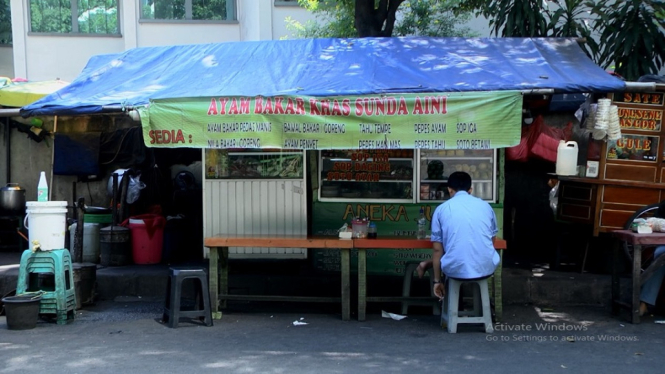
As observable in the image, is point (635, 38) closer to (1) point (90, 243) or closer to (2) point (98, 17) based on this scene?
(1) point (90, 243)

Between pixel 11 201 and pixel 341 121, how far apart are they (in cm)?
616

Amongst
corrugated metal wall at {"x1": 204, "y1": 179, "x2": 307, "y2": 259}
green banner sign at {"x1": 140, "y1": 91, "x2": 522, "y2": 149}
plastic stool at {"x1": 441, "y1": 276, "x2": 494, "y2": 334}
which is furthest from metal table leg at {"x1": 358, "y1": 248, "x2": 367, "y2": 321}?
corrugated metal wall at {"x1": 204, "y1": 179, "x2": 307, "y2": 259}

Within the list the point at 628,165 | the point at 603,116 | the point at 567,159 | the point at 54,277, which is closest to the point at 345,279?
the point at 567,159

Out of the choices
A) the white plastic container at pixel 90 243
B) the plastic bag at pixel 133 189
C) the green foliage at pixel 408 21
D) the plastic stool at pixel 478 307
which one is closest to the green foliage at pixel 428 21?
the green foliage at pixel 408 21

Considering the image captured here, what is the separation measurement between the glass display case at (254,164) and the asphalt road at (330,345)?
6.56ft

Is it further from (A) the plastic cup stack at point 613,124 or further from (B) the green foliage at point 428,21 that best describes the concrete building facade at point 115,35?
(A) the plastic cup stack at point 613,124

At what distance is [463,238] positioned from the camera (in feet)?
20.7

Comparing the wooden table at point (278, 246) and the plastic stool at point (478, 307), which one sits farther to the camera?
the wooden table at point (278, 246)

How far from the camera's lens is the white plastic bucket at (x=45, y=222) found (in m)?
6.98

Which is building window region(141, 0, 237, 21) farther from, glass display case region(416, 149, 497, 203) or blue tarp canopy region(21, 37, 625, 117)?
glass display case region(416, 149, 497, 203)

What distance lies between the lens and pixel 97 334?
6.71 meters

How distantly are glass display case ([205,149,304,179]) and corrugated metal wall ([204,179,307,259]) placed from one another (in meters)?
0.09

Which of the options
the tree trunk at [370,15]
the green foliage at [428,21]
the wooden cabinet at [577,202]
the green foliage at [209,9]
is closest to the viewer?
the wooden cabinet at [577,202]

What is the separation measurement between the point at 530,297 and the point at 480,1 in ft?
17.4
